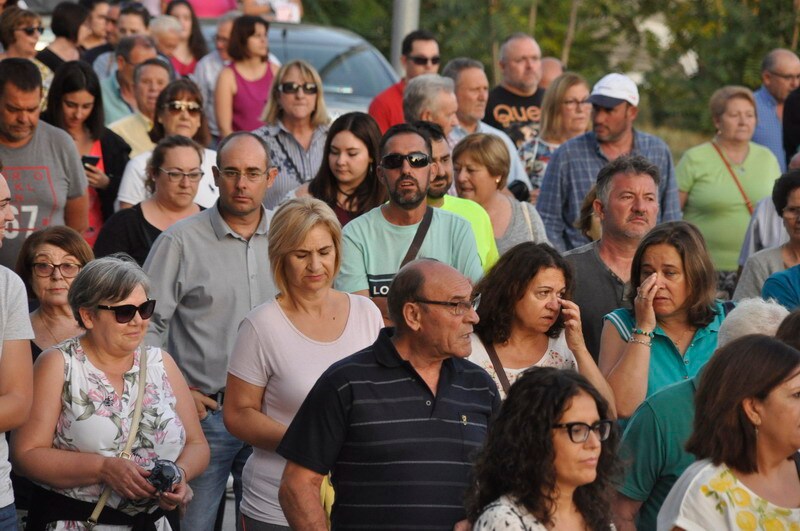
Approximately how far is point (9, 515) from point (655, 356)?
2907 mm

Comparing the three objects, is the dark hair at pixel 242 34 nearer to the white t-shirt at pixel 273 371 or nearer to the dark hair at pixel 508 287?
the dark hair at pixel 508 287

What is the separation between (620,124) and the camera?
1028 cm

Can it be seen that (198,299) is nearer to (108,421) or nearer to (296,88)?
(108,421)

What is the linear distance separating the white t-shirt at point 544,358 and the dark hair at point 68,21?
7.56 metres

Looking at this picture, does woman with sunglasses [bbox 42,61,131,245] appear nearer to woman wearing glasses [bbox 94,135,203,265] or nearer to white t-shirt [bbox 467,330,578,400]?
woman wearing glasses [bbox 94,135,203,265]

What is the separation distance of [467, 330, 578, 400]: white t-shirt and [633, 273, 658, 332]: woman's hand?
342 mm

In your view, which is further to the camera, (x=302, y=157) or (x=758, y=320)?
(x=302, y=157)

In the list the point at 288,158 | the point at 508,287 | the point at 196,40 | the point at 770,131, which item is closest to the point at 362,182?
the point at 288,158

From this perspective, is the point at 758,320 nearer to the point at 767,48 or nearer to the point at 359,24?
the point at 767,48

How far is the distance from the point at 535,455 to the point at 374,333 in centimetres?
196

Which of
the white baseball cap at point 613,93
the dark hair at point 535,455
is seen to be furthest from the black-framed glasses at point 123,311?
the white baseball cap at point 613,93

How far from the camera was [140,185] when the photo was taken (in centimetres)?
973

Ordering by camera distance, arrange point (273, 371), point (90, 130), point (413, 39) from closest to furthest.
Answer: point (273, 371) < point (90, 130) < point (413, 39)

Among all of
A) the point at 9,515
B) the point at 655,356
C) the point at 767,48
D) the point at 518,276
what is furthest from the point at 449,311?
the point at 767,48
